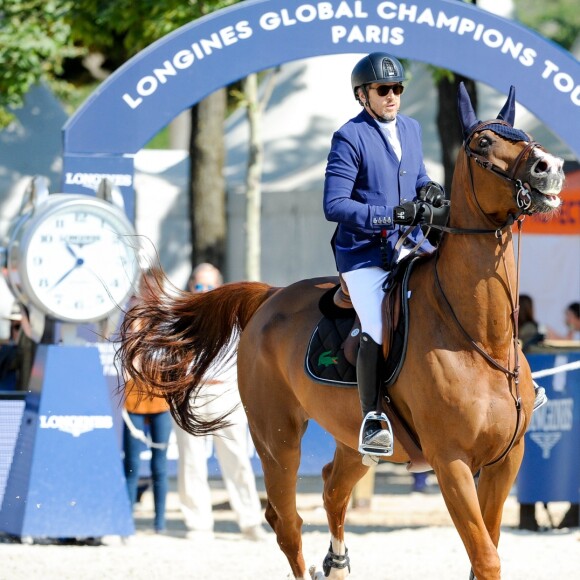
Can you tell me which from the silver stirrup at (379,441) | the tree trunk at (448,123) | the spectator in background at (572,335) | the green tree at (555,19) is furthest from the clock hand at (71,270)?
the green tree at (555,19)

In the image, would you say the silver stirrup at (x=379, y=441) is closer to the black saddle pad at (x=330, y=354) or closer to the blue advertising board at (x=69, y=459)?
the black saddle pad at (x=330, y=354)

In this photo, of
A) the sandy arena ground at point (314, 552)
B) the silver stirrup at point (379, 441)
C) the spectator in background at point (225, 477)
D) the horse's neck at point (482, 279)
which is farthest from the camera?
the spectator in background at point (225, 477)

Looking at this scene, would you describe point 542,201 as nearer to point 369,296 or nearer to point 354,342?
point 369,296

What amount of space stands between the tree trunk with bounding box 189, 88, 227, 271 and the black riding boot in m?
8.96

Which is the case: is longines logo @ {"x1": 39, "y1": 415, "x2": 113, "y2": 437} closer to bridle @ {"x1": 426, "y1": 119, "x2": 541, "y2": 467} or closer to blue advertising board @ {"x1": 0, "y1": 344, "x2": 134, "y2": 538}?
blue advertising board @ {"x1": 0, "y1": 344, "x2": 134, "y2": 538}

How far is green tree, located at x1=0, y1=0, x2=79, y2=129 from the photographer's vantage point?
14.8m

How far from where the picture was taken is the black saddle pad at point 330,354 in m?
6.25

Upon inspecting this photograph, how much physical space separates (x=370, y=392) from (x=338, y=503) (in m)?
1.28

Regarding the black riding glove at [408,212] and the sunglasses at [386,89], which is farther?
the sunglasses at [386,89]

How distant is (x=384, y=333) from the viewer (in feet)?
19.4

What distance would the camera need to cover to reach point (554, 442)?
945 cm

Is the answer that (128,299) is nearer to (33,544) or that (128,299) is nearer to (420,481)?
(33,544)

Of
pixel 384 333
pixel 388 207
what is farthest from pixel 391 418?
pixel 388 207

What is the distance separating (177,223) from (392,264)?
1004 centimetres
